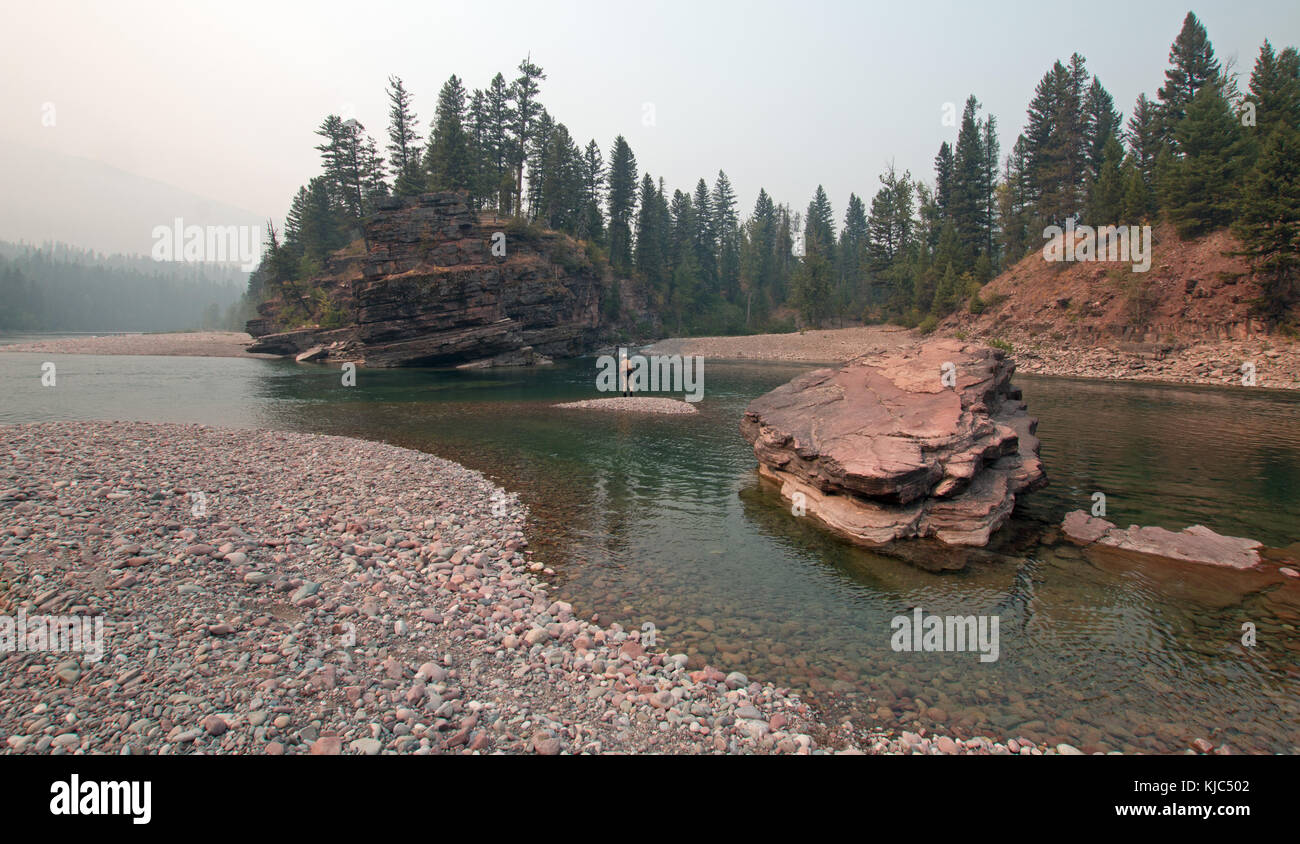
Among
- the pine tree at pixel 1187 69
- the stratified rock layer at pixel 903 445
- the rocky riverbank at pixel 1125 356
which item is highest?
the pine tree at pixel 1187 69

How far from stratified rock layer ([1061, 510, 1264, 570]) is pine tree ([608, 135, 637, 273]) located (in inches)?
3665

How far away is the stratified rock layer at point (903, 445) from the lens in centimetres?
1387

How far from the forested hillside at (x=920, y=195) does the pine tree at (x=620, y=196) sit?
0.25m

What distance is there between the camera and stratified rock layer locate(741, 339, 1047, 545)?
13.9 meters

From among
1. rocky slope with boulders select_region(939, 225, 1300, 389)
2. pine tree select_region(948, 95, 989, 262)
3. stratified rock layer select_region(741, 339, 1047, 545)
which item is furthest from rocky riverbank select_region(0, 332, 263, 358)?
pine tree select_region(948, 95, 989, 262)

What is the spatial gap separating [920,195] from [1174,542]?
102384mm

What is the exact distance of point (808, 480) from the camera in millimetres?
16453

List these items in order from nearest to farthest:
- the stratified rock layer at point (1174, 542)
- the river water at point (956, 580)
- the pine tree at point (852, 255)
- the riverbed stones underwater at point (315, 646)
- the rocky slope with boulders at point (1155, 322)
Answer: the riverbed stones underwater at point (315, 646) → the river water at point (956, 580) → the stratified rock layer at point (1174, 542) → the rocky slope with boulders at point (1155, 322) → the pine tree at point (852, 255)

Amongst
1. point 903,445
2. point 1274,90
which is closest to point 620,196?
point 1274,90

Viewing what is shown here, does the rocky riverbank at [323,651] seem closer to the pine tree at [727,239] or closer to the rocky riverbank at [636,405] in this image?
the rocky riverbank at [636,405]

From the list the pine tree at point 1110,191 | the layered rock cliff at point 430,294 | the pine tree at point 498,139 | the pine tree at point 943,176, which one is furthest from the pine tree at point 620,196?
the pine tree at point 1110,191

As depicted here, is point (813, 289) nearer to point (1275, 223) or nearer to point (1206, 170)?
point (1206, 170)
